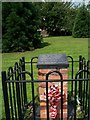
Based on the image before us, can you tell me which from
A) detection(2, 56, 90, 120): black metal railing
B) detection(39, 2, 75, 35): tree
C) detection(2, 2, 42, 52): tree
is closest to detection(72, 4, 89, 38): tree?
detection(39, 2, 75, 35): tree

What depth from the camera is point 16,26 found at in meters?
8.27

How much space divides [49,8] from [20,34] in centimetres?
801

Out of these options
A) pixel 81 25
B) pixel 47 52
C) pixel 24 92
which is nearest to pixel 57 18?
pixel 81 25

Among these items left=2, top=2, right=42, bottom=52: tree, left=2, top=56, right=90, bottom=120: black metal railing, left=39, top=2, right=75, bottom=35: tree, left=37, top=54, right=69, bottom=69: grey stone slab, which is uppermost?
left=39, top=2, right=75, bottom=35: tree

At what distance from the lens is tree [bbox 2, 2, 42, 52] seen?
820 cm

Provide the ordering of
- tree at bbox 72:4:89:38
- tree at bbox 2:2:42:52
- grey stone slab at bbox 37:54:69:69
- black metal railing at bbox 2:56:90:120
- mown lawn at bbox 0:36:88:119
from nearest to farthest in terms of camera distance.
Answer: black metal railing at bbox 2:56:90:120 < grey stone slab at bbox 37:54:69:69 < mown lawn at bbox 0:36:88:119 < tree at bbox 2:2:42:52 < tree at bbox 72:4:89:38

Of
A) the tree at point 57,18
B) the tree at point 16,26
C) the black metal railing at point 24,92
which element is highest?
the tree at point 57,18

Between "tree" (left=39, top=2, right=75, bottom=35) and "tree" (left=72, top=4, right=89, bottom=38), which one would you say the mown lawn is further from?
"tree" (left=39, top=2, right=75, bottom=35)

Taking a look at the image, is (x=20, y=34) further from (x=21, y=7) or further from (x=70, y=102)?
(x=70, y=102)

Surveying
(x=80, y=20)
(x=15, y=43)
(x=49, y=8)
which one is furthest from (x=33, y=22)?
(x=49, y=8)

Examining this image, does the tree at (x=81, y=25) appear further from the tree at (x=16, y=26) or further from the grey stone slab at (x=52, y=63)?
the grey stone slab at (x=52, y=63)

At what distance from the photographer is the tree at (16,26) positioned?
820cm

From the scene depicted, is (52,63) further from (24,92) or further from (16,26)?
(16,26)

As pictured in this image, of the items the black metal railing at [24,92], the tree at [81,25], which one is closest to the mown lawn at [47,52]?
the black metal railing at [24,92]
